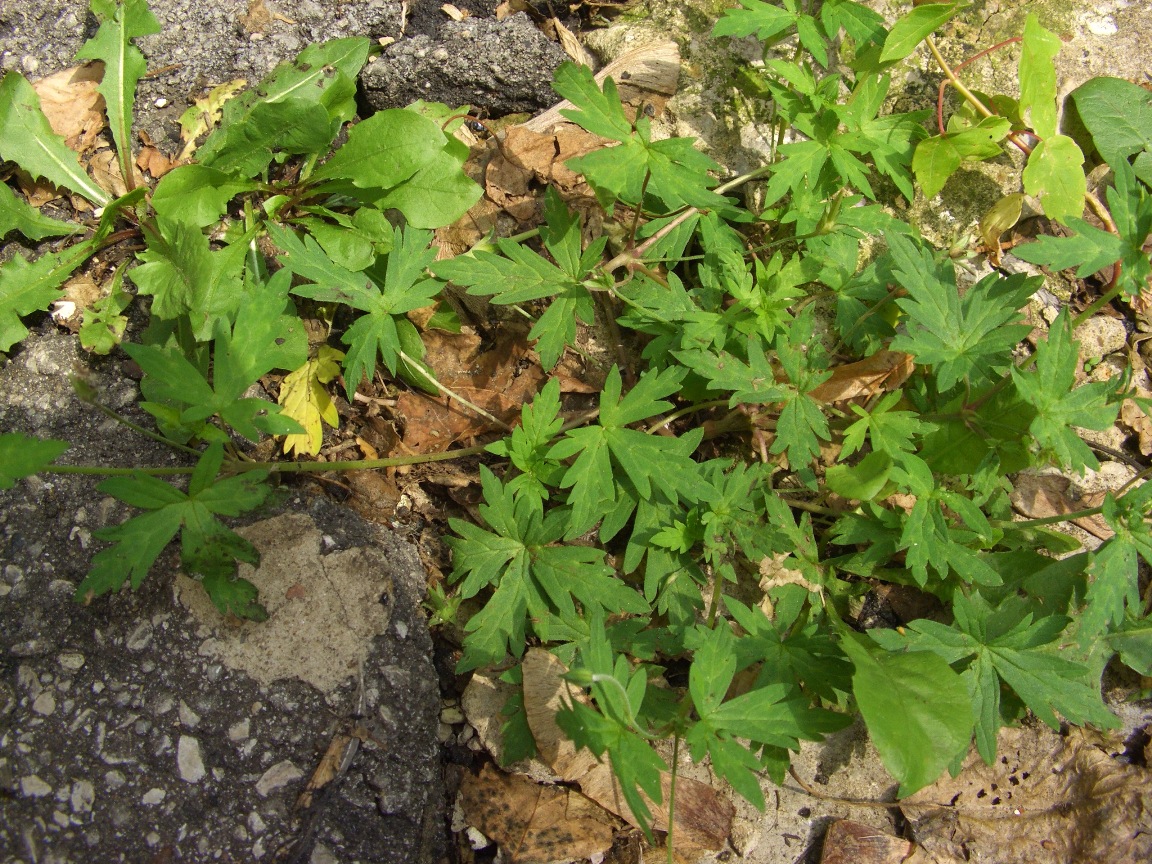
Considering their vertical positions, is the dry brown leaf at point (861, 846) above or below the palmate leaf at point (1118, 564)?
below

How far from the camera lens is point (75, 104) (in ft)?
10.1

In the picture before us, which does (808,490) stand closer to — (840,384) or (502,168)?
(840,384)

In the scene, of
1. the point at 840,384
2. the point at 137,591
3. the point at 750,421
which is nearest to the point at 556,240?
the point at 750,421

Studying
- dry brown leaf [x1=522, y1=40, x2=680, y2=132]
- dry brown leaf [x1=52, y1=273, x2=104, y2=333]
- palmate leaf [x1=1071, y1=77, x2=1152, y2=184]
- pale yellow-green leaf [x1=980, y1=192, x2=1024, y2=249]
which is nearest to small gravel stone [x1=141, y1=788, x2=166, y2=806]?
dry brown leaf [x1=52, y1=273, x2=104, y2=333]

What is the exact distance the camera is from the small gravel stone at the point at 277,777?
2.25 m

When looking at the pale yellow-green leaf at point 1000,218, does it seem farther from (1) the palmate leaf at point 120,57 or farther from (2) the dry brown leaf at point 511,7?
(1) the palmate leaf at point 120,57

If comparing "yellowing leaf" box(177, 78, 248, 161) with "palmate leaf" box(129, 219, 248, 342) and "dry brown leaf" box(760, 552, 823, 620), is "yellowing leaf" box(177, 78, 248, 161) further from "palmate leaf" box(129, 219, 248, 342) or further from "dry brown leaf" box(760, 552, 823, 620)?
"dry brown leaf" box(760, 552, 823, 620)

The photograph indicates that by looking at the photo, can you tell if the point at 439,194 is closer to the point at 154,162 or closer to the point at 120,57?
the point at 154,162

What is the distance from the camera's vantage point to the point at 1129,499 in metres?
2.33

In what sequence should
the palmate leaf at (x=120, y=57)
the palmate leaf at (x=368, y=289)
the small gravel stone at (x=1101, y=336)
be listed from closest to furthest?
1. the palmate leaf at (x=368, y=289)
2. the palmate leaf at (x=120, y=57)
3. the small gravel stone at (x=1101, y=336)

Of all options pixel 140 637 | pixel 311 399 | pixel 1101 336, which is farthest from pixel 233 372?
pixel 1101 336

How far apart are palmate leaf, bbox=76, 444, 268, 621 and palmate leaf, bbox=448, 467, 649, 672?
64cm

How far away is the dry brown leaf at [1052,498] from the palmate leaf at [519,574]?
60.8 inches

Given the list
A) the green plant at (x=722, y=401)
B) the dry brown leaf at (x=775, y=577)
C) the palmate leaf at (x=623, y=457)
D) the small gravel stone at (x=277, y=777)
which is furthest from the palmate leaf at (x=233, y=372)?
the dry brown leaf at (x=775, y=577)
